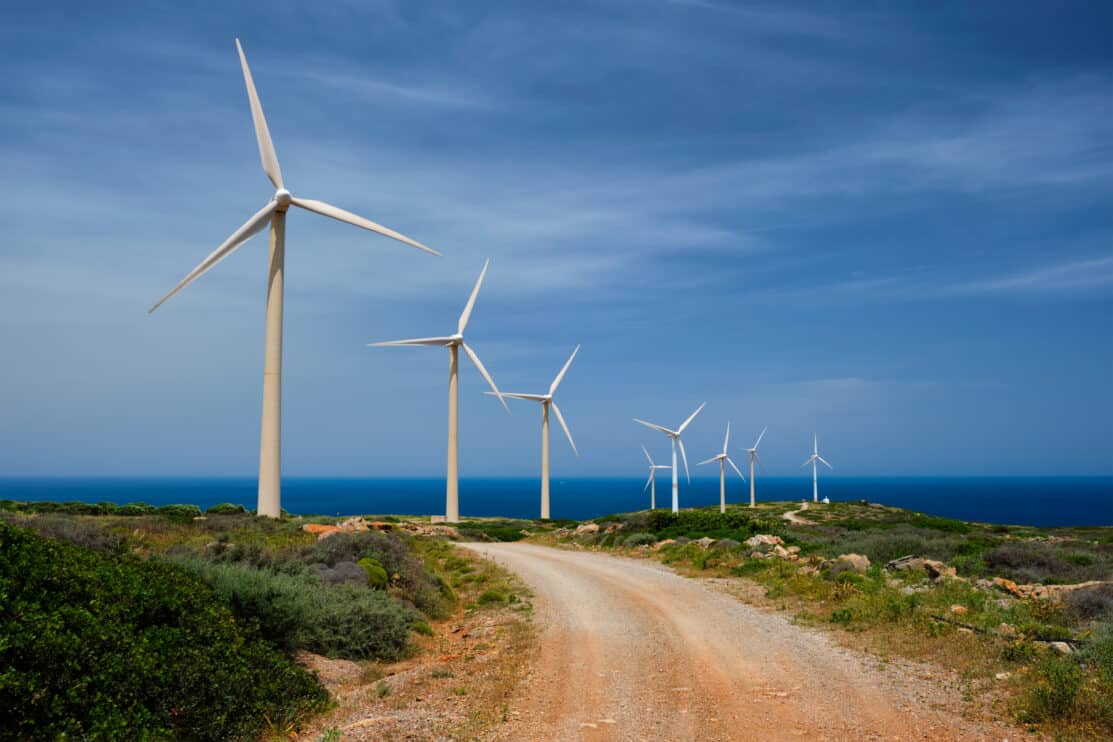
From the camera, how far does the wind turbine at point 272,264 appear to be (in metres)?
38.8

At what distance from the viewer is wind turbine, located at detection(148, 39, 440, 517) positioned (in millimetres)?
38812

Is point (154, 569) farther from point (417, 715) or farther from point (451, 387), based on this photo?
point (451, 387)

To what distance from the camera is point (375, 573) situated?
20.8 meters

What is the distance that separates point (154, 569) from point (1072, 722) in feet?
48.8

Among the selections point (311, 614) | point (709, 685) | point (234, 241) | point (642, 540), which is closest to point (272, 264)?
point (234, 241)

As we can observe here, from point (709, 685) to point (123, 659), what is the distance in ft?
29.7

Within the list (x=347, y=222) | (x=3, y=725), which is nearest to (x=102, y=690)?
(x=3, y=725)

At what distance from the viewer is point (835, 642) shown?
53.8 ft

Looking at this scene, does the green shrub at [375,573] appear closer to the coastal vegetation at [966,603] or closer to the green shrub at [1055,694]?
the coastal vegetation at [966,603]

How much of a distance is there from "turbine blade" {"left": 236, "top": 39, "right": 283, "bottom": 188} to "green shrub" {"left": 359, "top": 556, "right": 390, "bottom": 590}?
1101 inches

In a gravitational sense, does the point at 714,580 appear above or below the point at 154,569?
below

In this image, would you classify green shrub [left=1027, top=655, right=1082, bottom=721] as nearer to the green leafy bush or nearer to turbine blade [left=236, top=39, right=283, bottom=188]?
the green leafy bush

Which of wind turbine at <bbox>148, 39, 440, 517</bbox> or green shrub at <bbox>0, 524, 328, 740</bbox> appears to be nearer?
green shrub at <bbox>0, 524, 328, 740</bbox>

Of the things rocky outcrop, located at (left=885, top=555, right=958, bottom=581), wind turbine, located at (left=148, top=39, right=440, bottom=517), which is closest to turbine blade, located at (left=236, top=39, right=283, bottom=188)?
wind turbine, located at (left=148, top=39, right=440, bottom=517)
